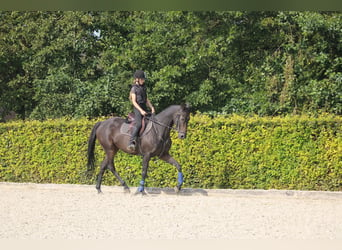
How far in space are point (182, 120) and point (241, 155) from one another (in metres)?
2.80

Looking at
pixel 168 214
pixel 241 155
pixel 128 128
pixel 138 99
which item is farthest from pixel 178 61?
pixel 168 214

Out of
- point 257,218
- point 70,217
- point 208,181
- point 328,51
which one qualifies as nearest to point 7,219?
point 70,217

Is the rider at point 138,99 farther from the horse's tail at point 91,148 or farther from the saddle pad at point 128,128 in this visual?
the horse's tail at point 91,148

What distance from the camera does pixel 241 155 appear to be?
37.3 feet

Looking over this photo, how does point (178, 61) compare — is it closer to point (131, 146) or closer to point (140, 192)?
point (131, 146)

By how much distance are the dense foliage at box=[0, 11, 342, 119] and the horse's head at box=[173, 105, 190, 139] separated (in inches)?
240

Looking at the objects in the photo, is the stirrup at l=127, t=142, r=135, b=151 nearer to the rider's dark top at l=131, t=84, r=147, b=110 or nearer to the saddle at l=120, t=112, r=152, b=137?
the saddle at l=120, t=112, r=152, b=137

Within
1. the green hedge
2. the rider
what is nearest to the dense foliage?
the green hedge

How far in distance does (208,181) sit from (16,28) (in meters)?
10.8

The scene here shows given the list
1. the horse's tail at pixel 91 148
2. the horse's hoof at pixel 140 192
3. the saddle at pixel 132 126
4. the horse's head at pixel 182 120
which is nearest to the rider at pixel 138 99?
the saddle at pixel 132 126

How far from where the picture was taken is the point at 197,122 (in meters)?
11.6

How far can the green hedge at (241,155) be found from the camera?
11.0m

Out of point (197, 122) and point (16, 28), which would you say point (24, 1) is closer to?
point (197, 122)

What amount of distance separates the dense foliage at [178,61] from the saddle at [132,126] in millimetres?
5450
